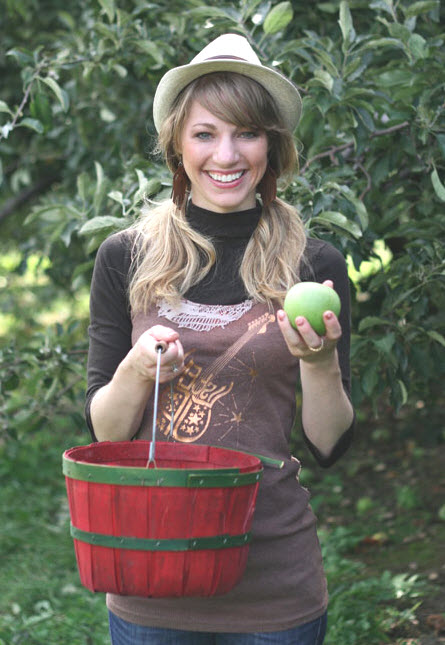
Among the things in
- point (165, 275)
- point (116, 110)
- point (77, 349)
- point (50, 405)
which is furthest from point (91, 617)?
point (116, 110)

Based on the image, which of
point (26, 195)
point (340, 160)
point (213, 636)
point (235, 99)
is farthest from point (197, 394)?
point (26, 195)

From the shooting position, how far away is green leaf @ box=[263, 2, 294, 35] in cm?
257

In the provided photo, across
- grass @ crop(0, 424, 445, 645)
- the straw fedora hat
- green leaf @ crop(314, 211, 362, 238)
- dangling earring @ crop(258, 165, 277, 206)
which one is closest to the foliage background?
green leaf @ crop(314, 211, 362, 238)

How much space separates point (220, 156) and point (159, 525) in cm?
75

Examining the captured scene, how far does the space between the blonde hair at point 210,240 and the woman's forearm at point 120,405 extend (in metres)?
0.21

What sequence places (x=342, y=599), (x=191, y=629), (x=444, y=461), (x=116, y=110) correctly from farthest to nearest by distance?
1. (x=444, y=461)
2. (x=116, y=110)
3. (x=342, y=599)
4. (x=191, y=629)

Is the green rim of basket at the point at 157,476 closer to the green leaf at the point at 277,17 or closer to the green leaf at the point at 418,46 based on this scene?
the green leaf at the point at 418,46

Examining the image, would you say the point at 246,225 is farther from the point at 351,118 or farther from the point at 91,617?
the point at 91,617

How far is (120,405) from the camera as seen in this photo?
1638 mm

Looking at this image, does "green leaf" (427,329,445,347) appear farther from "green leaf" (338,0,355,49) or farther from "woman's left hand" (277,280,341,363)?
"woman's left hand" (277,280,341,363)

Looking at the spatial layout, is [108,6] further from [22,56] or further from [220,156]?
[220,156]

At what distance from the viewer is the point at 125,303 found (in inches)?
70.9

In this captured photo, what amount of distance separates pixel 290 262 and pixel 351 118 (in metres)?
0.86

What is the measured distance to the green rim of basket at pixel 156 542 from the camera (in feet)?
4.43
